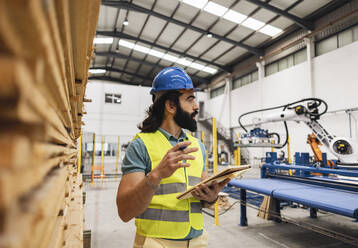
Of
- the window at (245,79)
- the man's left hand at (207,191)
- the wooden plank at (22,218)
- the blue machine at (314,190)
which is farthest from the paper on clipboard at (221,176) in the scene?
the window at (245,79)

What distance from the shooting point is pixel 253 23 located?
1187 cm

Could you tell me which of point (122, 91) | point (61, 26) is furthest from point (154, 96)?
point (122, 91)

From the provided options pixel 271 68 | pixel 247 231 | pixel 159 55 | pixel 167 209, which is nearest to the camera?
pixel 167 209

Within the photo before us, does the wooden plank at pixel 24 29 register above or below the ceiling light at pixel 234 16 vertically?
below

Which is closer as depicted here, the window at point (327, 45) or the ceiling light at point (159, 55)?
the window at point (327, 45)

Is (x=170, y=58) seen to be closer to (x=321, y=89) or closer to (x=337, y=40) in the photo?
(x=321, y=89)

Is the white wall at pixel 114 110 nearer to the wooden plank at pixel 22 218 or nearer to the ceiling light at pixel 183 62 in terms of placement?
the ceiling light at pixel 183 62

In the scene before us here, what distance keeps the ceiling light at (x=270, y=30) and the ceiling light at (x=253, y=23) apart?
0.30 m

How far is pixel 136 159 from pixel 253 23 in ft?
40.1

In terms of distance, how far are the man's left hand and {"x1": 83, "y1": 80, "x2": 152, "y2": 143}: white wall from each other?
16319 mm

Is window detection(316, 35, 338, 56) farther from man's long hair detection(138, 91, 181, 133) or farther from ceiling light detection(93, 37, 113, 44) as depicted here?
ceiling light detection(93, 37, 113, 44)

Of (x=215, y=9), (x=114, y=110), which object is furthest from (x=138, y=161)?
(x=114, y=110)

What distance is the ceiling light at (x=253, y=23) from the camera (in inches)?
460

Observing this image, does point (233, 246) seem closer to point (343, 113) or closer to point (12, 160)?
point (12, 160)
